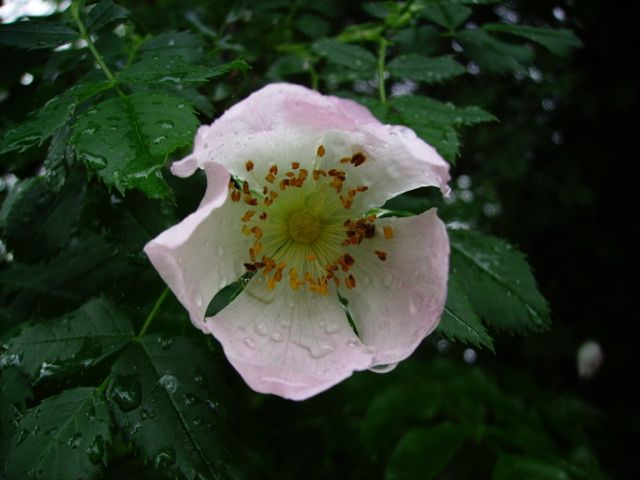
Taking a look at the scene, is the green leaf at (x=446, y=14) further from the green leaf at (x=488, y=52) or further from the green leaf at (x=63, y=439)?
the green leaf at (x=63, y=439)

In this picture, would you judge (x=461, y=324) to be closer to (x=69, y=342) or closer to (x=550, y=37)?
(x=69, y=342)

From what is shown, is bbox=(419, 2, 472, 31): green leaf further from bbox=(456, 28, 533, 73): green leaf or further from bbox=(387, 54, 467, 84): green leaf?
bbox=(387, 54, 467, 84): green leaf

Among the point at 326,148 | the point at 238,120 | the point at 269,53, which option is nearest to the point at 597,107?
the point at 269,53

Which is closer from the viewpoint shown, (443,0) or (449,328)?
(449,328)

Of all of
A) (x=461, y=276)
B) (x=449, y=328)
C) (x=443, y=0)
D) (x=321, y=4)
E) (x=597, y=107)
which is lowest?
(x=597, y=107)

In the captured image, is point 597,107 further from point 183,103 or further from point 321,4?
point 183,103

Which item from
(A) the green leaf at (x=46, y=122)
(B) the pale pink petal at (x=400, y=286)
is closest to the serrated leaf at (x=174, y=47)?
(A) the green leaf at (x=46, y=122)

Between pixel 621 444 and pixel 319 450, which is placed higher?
pixel 319 450

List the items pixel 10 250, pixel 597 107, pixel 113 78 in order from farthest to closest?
1. pixel 597 107
2. pixel 10 250
3. pixel 113 78

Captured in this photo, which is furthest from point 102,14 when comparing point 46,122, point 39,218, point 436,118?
point 436,118
